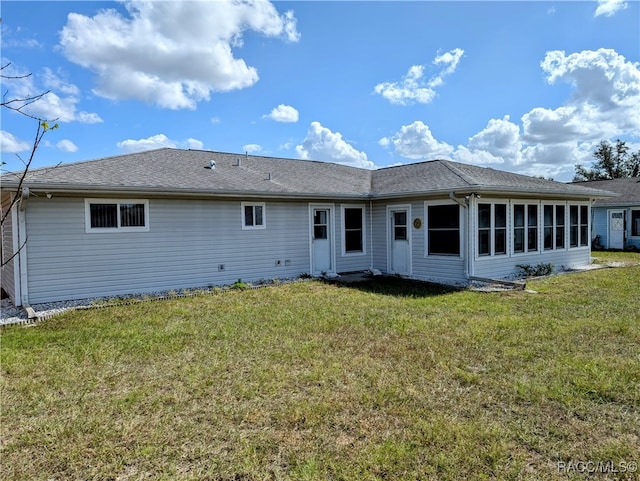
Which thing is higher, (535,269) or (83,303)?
(535,269)

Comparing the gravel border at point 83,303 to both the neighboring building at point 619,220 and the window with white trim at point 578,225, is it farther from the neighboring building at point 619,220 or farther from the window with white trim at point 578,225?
the neighboring building at point 619,220

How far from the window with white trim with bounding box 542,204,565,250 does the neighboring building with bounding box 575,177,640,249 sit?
8.09 metres

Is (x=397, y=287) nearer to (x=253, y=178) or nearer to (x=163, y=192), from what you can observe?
(x=253, y=178)

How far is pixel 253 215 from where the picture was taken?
1130 centimetres

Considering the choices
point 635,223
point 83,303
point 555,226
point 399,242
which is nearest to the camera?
point 83,303

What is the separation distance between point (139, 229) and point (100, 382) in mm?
5661

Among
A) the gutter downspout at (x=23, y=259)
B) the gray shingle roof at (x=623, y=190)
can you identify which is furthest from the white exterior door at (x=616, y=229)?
the gutter downspout at (x=23, y=259)

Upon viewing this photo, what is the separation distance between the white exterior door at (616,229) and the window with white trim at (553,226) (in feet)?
30.2

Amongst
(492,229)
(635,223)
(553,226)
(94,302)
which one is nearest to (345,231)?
(492,229)

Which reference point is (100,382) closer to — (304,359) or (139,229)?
(304,359)

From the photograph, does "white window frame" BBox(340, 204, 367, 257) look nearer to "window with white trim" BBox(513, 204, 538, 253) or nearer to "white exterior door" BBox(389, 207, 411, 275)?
"white exterior door" BBox(389, 207, 411, 275)

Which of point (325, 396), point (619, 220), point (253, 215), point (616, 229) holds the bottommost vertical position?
point (325, 396)

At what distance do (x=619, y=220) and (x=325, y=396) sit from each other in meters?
21.7

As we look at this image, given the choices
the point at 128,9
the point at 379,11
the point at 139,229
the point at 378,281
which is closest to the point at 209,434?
the point at 139,229
